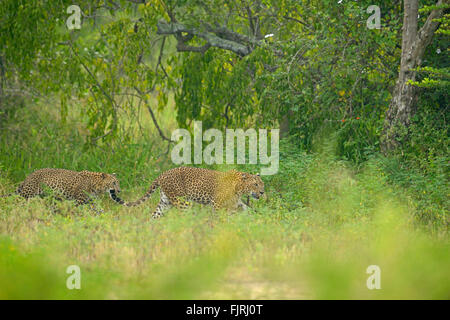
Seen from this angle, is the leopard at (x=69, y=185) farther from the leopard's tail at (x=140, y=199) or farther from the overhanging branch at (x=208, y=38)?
the overhanging branch at (x=208, y=38)

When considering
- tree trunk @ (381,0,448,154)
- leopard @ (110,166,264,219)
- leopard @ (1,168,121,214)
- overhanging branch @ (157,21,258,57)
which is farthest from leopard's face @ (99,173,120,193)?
tree trunk @ (381,0,448,154)

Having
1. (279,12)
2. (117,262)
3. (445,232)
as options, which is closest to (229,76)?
(279,12)

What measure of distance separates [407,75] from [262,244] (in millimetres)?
4215

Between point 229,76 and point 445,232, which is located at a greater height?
point 229,76

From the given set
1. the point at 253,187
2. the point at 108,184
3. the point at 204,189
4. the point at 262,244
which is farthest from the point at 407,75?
the point at 108,184

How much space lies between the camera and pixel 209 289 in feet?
19.9

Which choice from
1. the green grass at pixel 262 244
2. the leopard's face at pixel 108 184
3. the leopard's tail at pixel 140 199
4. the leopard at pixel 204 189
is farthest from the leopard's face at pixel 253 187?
the leopard's face at pixel 108 184

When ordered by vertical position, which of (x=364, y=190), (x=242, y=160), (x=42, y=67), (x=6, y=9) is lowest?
(x=364, y=190)

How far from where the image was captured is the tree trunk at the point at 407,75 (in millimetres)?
9984

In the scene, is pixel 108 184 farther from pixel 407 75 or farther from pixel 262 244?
pixel 407 75

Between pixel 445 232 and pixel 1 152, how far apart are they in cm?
692

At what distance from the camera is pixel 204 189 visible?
934 centimetres

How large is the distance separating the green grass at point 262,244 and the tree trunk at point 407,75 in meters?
0.56
